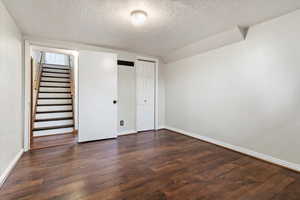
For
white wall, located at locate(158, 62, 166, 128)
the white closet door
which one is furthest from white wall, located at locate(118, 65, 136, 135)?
white wall, located at locate(158, 62, 166, 128)

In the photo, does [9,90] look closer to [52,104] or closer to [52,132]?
[52,132]

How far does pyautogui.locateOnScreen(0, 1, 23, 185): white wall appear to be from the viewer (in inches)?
73.6

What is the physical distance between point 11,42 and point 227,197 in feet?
11.6

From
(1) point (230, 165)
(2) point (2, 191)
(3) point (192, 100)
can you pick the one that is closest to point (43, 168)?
(2) point (2, 191)

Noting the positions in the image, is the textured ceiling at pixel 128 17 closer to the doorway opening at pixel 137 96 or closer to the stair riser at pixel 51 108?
the doorway opening at pixel 137 96

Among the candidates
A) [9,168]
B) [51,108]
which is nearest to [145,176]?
[9,168]

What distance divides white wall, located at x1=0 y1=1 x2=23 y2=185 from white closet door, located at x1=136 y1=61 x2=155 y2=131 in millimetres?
2634

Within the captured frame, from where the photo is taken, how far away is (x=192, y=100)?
382 cm

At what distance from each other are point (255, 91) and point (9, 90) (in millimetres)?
3905

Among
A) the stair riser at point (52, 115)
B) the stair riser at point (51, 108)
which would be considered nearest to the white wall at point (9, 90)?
the stair riser at point (52, 115)

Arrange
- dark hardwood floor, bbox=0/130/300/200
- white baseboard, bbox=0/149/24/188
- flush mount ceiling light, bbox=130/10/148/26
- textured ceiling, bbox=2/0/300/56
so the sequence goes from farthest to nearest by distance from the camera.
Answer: flush mount ceiling light, bbox=130/10/148/26 → textured ceiling, bbox=2/0/300/56 → white baseboard, bbox=0/149/24/188 → dark hardwood floor, bbox=0/130/300/200

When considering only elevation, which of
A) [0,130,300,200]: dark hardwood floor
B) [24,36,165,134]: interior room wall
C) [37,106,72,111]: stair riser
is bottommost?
[0,130,300,200]: dark hardwood floor

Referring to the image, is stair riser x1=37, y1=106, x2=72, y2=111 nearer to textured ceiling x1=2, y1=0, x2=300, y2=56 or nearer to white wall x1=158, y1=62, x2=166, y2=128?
textured ceiling x1=2, y1=0, x2=300, y2=56

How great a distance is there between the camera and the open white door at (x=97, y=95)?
335 cm
